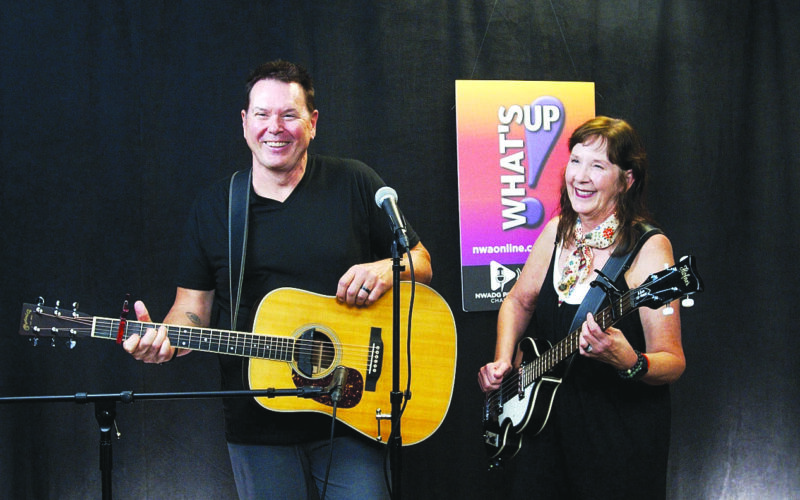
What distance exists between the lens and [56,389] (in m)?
3.59

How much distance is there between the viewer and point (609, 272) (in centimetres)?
251

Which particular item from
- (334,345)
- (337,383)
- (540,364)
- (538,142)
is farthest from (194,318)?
(538,142)

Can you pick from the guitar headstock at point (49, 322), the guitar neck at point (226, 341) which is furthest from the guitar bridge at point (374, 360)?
the guitar headstock at point (49, 322)

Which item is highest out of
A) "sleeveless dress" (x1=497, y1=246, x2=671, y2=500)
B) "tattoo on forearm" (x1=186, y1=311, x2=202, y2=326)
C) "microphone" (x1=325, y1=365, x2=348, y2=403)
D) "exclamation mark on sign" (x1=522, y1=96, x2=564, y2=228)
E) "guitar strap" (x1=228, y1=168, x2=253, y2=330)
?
"exclamation mark on sign" (x1=522, y1=96, x2=564, y2=228)

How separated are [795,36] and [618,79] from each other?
1057mm

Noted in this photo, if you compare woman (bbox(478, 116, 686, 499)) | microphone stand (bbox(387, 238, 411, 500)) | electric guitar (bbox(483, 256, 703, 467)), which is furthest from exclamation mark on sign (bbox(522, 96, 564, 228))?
microphone stand (bbox(387, 238, 411, 500))

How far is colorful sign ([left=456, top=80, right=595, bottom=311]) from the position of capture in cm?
386

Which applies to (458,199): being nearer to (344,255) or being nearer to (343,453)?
(344,255)

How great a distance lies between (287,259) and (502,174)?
161cm

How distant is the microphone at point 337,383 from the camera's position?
2277 millimetres

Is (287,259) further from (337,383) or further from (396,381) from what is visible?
(396,381)

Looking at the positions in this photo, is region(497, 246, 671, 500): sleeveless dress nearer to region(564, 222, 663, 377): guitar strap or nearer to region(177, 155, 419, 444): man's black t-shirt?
region(564, 222, 663, 377): guitar strap

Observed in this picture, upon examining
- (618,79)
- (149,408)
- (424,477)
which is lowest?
(424,477)

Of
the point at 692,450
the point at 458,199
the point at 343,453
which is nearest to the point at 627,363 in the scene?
the point at 343,453
